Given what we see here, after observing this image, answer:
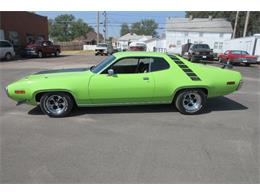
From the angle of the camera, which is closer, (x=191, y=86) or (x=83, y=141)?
(x=83, y=141)

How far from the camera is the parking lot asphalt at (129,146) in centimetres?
292

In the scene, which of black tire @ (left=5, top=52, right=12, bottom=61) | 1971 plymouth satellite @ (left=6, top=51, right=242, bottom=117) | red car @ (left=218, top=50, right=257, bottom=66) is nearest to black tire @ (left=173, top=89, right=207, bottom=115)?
1971 plymouth satellite @ (left=6, top=51, right=242, bottom=117)

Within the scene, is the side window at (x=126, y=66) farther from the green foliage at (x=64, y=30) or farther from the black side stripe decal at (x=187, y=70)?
the green foliage at (x=64, y=30)

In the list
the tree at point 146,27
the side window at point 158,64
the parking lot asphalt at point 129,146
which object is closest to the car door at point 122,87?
the side window at point 158,64

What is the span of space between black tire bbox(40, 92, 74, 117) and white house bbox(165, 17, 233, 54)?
3789 centimetres

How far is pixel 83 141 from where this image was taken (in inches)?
152

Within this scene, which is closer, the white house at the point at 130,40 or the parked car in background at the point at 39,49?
the parked car in background at the point at 39,49

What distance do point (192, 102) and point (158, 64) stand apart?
4.00 ft

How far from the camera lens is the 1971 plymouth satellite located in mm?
4742

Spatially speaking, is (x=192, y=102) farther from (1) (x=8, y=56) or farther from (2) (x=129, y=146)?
(1) (x=8, y=56)

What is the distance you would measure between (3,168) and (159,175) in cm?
212

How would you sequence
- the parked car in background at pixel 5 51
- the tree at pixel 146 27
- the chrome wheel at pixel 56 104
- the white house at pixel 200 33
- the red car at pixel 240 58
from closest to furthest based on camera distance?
the chrome wheel at pixel 56 104
the parked car in background at pixel 5 51
the red car at pixel 240 58
the white house at pixel 200 33
the tree at pixel 146 27
